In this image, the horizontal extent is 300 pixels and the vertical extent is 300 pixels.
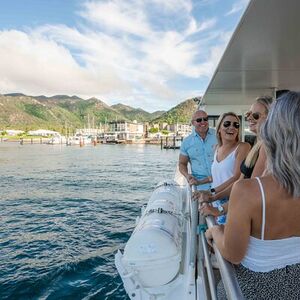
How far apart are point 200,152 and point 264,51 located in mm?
1884

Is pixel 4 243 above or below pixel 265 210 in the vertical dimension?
below

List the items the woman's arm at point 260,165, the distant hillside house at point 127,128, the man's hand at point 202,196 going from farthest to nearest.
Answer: the distant hillside house at point 127,128 → the man's hand at point 202,196 → the woman's arm at point 260,165

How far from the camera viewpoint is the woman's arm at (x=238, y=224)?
141cm

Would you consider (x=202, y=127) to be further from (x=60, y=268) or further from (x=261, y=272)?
(x=60, y=268)

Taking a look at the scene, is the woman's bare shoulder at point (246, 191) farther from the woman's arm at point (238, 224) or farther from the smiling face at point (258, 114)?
the smiling face at point (258, 114)

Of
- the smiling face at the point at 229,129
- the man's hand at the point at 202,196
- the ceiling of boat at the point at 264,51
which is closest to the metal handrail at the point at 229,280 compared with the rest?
the man's hand at the point at 202,196

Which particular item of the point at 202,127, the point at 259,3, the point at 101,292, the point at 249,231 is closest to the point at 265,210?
the point at 249,231

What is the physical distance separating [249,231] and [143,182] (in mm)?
19191

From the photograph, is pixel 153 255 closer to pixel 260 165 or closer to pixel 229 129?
pixel 229 129

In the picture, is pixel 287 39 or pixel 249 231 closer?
pixel 249 231

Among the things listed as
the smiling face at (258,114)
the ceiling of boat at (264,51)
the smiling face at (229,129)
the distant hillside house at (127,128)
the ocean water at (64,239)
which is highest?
the ceiling of boat at (264,51)

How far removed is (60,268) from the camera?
6.68 meters

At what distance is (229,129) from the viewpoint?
338 centimetres

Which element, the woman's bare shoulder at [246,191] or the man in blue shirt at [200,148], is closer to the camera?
the woman's bare shoulder at [246,191]
